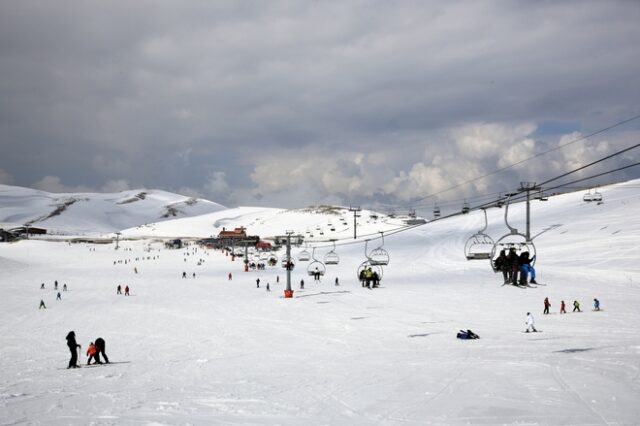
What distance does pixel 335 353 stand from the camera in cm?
1723

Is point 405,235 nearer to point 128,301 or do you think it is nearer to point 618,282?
point 618,282

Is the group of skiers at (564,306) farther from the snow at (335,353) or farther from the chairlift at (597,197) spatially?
the chairlift at (597,197)

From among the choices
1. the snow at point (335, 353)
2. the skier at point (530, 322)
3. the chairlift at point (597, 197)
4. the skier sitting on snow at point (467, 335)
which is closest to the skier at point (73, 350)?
the snow at point (335, 353)

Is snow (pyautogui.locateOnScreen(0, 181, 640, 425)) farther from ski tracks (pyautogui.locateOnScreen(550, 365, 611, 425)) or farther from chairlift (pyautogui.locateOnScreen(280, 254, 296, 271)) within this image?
chairlift (pyautogui.locateOnScreen(280, 254, 296, 271))

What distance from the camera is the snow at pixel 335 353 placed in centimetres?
1011

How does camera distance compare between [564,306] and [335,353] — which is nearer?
[335,353]

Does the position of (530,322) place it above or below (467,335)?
above

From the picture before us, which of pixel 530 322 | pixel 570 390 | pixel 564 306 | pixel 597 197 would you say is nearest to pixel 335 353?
pixel 530 322

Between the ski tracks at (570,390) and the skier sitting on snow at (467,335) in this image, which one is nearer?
the ski tracks at (570,390)

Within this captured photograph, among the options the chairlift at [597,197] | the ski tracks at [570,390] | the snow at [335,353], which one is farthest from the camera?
the chairlift at [597,197]

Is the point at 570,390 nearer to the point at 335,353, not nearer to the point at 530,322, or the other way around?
the point at 335,353

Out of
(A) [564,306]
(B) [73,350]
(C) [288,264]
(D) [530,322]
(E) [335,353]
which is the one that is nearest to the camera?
(B) [73,350]

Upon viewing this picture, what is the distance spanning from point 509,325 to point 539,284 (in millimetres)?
18170

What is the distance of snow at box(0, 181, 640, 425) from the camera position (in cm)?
1011
